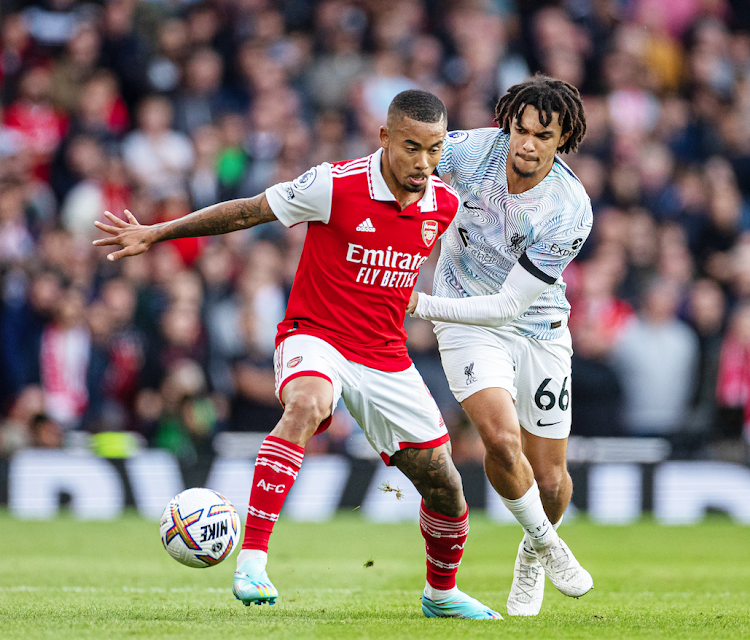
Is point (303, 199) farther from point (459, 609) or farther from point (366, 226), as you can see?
point (459, 609)

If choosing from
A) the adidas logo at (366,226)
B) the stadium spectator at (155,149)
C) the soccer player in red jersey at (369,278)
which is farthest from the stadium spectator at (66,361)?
the adidas logo at (366,226)

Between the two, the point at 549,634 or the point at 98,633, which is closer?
the point at 98,633

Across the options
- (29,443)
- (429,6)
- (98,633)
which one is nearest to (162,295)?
(29,443)

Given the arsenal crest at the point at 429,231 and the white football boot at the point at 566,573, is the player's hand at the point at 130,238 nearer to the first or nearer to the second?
the arsenal crest at the point at 429,231

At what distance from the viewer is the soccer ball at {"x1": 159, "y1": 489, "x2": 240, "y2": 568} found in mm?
5945

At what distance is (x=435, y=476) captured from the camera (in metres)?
6.17

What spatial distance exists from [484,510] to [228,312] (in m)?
3.75

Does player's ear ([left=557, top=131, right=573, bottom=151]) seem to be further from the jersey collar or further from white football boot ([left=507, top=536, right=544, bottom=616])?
white football boot ([left=507, top=536, right=544, bottom=616])

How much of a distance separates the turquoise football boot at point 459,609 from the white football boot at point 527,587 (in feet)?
0.91

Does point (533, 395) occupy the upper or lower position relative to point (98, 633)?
upper

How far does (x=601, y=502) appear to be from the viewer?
12.9m

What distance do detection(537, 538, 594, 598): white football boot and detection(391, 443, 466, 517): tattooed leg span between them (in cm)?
66

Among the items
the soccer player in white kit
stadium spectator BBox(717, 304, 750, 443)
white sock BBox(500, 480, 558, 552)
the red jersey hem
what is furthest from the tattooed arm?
stadium spectator BBox(717, 304, 750, 443)

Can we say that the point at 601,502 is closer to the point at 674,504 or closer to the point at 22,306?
the point at 674,504
